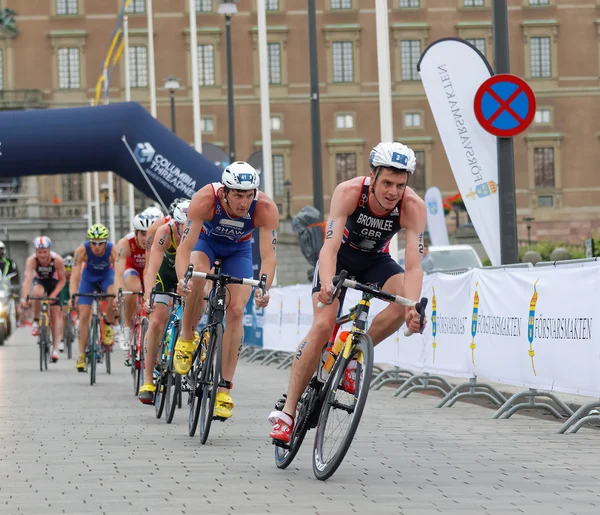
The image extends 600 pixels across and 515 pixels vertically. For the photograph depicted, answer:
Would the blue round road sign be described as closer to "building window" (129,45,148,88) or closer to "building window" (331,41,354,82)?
"building window" (129,45,148,88)

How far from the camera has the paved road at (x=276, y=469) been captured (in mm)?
7824

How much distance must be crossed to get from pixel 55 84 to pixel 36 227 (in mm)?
9477

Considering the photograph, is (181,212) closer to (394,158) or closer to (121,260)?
(121,260)

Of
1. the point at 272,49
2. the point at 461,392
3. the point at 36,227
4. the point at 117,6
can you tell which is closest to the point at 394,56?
the point at 272,49

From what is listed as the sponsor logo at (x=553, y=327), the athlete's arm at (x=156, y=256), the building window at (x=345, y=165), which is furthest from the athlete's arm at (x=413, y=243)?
the building window at (x=345, y=165)

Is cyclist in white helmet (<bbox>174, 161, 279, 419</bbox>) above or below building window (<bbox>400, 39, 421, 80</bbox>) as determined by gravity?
below

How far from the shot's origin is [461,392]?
1560 cm

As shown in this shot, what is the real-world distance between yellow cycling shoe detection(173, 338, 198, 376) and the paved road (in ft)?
1.87

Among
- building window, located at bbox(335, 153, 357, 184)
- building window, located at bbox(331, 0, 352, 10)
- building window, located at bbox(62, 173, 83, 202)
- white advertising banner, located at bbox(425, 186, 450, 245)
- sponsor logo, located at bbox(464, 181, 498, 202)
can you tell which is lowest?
sponsor logo, located at bbox(464, 181, 498, 202)

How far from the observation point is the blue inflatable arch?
23.4m

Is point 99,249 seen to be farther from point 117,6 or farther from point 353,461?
point 117,6

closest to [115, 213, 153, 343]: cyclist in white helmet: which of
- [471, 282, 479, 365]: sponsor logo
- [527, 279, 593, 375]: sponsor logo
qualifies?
[471, 282, 479, 365]: sponsor logo

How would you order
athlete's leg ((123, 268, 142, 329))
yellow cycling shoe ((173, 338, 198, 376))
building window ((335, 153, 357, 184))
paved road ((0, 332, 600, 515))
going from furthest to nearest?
building window ((335, 153, 357, 184)) < athlete's leg ((123, 268, 142, 329)) < yellow cycling shoe ((173, 338, 198, 376)) < paved road ((0, 332, 600, 515))

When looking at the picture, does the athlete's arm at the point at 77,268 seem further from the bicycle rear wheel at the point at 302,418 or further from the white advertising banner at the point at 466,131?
the bicycle rear wheel at the point at 302,418
